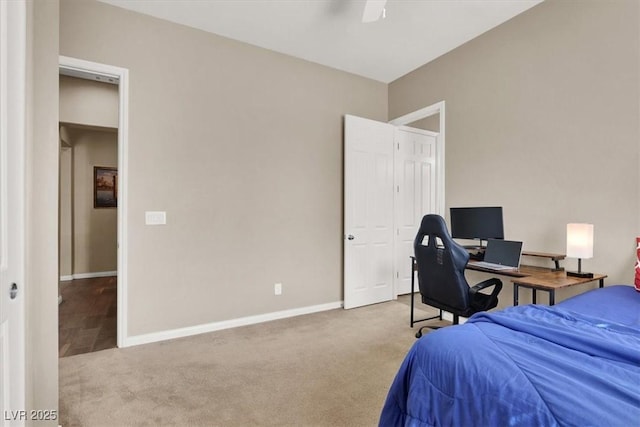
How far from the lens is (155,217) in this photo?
3.02 meters

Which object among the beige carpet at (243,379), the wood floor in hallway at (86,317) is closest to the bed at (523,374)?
the beige carpet at (243,379)

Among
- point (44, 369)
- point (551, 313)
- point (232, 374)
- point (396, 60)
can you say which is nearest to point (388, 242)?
point (396, 60)

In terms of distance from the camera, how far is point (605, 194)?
236cm

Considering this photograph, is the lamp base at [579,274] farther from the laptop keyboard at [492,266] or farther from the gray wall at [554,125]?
the laptop keyboard at [492,266]

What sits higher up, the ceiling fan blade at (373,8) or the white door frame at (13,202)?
the ceiling fan blade at (373,8)

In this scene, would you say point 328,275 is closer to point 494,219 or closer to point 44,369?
point 494,219

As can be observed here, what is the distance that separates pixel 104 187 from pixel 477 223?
6.25m

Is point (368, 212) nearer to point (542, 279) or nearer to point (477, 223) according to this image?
point (477, 223)

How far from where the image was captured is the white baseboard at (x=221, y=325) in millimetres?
2953

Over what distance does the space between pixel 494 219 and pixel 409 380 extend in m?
2.16

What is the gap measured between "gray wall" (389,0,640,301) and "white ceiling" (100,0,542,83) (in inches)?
10.7

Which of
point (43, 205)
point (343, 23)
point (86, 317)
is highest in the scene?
point (343, 23)

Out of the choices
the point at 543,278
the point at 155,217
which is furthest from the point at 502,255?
the point at 155,217

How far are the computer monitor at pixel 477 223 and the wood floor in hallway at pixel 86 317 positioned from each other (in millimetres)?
3434
